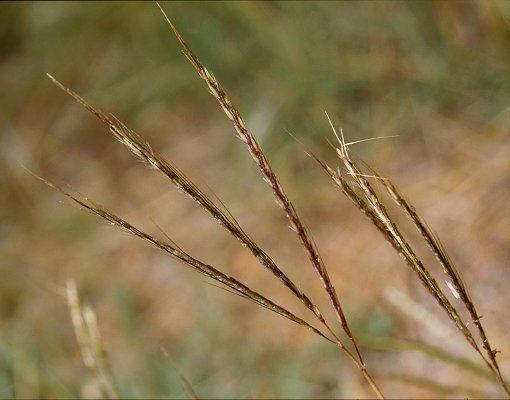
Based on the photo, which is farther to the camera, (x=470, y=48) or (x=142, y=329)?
(x=142, y=329)

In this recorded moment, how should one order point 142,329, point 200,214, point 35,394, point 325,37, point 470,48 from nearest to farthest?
point 35,394 → point 470,48 → point 325,37 → point 142,329 → point 200,214

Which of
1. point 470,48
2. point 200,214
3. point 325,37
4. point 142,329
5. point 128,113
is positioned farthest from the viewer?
point 128,113

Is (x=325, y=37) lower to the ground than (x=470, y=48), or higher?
lower

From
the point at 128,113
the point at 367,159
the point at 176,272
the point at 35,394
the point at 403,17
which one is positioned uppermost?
the point at 403,17

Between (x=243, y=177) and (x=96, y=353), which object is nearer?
(x=96, y=353)

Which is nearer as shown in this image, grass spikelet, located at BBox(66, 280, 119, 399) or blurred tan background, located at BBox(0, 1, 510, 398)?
grass spikelet, located at BBox(66, 280, 119, 399)

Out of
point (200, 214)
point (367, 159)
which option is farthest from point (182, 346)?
point (367, 159)

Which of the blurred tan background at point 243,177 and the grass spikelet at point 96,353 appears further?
the blurred tan background at point 243,177

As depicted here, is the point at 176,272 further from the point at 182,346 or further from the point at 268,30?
the point at 268,30
